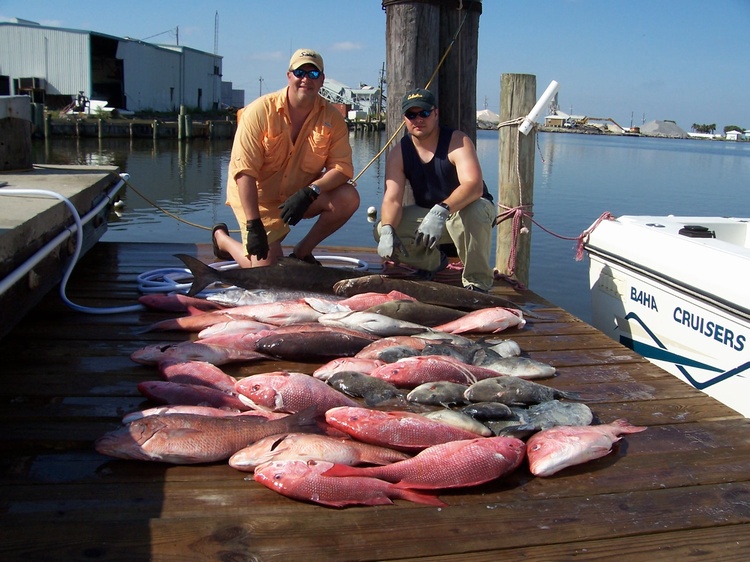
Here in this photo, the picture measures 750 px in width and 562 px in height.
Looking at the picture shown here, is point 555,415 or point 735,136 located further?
point 735,136

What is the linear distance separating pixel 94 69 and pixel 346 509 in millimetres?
49176

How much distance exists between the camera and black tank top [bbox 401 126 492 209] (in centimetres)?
554

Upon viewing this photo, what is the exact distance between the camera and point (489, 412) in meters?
3.02

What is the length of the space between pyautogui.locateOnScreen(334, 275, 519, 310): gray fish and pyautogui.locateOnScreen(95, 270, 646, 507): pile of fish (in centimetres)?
32

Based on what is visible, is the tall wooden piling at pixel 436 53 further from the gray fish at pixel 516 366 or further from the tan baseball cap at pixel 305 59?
the gray fish at pixel 516 366

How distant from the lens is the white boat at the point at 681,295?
4.50 metres

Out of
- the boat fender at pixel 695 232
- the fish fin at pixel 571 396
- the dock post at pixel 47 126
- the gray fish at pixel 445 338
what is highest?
the dock post at pixel 47 126

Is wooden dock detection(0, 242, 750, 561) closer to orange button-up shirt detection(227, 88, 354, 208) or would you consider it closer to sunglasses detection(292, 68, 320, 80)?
orange button-up shirt detection(227, 88, 354, 208)

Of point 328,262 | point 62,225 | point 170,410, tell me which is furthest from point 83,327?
point 328,262

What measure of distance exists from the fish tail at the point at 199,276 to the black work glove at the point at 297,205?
807 mm

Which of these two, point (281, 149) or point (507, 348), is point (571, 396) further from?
point (281, 149)

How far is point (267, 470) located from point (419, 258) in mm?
3529

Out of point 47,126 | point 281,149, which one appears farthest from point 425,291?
point 47,126

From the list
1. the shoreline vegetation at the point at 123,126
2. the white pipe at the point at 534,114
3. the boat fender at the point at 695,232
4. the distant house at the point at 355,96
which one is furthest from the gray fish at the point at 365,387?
the distant house at the point at 355,96
